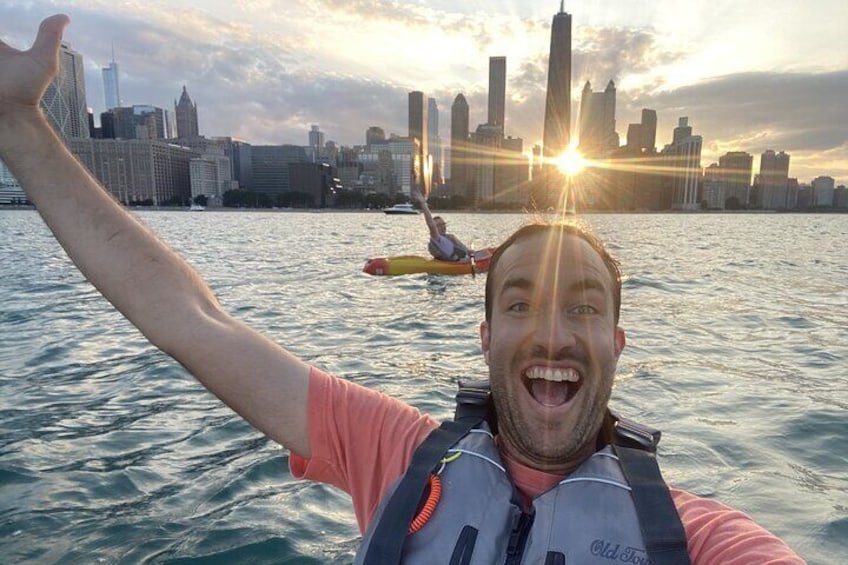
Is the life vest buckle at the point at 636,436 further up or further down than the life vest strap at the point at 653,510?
further up

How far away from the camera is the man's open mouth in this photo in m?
2.26

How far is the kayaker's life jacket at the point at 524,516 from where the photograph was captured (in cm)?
191

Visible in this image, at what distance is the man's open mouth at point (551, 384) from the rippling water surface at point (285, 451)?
0.95m

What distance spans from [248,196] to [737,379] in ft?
456

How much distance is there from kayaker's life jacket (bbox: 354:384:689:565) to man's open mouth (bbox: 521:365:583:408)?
255mm

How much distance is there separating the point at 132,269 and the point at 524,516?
1.77 metres

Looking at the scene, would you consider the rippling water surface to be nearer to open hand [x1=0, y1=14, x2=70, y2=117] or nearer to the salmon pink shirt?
open hand [x1=0, y1=14, x2=70, y2=117]

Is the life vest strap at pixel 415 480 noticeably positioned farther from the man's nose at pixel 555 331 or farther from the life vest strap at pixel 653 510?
the life vest strap at pixel 653 510

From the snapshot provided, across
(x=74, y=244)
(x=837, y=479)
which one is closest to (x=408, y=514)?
(x=74, y=244)

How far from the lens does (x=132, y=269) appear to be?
224cm

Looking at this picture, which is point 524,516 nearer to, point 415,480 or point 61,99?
point 415,480

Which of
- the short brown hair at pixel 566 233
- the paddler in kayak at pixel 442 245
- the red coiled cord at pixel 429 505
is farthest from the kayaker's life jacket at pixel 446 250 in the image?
the red coiled cord at pixel 429 505

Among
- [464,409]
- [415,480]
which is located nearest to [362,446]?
[415,480]

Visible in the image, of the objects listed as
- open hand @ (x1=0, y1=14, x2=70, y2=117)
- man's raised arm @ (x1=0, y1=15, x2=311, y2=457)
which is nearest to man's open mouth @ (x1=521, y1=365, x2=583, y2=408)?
man's raised arm @ (x1=0, y1=15, x2=311, y2=457)
